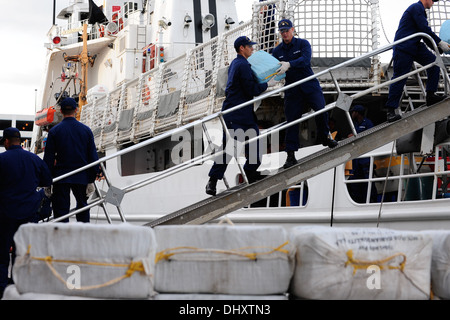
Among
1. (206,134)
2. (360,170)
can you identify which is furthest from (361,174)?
(206,134)

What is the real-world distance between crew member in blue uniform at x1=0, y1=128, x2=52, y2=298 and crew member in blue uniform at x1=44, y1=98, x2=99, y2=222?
0.31 meters

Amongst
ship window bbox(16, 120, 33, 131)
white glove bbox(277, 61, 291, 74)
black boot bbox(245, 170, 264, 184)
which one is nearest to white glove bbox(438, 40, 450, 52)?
white glove bbox(277, 61, 291, 74)

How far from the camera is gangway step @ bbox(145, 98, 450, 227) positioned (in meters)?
6.76

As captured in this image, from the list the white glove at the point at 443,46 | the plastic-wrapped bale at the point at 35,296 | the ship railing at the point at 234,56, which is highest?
the ship railing at the point at 234,56

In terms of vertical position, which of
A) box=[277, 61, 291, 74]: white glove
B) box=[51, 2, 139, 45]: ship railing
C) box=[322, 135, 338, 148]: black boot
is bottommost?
box=[322, 135, 338, 148]: black boot

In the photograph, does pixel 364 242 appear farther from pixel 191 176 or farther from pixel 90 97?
pixel 90 97

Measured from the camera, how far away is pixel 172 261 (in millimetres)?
3447

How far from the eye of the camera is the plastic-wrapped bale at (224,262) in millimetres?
3422

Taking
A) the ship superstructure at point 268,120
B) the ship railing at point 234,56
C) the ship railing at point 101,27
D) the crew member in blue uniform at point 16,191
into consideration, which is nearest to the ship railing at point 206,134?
the ship superstructure at point 268,120

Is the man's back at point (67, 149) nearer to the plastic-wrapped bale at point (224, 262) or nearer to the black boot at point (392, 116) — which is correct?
the black boot at point (392, 116)

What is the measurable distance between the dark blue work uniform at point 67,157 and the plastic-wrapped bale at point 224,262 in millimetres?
3541

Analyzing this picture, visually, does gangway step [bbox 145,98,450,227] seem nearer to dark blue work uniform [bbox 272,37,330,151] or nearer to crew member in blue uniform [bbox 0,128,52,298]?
dark blue work uniform [bbox 272,37,330,151]

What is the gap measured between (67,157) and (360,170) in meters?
4.17

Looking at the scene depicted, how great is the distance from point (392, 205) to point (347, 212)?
0.70 metres
